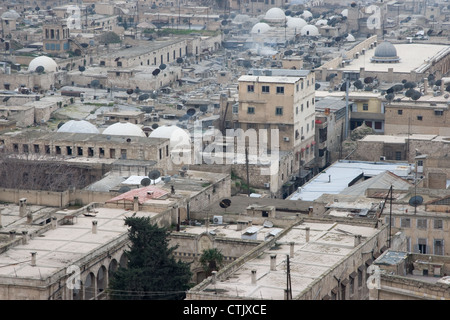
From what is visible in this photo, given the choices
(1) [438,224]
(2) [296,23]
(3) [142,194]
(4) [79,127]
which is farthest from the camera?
(2) [296,23]

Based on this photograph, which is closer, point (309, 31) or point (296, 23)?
point (309, 31)

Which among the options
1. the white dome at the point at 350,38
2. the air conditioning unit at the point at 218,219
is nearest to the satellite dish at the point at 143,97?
the air conditioning unit at the point at 218,219

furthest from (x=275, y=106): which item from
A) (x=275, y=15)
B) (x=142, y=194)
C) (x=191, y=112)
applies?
(x=275, y=15)

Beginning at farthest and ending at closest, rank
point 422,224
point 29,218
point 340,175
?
point 340,175 → point 422,224 → point 29,218

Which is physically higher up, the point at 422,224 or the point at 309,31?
the point at 309,31

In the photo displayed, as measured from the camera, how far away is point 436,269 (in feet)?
134

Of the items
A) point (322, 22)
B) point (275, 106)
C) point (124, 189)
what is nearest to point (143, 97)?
point (275, 106)

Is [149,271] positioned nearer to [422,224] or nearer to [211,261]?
[211,261]

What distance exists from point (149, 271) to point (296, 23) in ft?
311

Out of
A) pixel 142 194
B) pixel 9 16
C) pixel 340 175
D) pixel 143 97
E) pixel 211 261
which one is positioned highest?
pixel 9 16

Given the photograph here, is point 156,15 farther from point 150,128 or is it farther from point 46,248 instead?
point 46,248

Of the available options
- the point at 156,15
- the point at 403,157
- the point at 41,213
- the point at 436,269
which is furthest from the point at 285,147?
the point at 156,15

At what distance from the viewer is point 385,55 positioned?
10194 cm

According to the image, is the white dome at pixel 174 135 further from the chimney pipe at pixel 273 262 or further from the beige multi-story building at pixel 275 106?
the chimney pipe at pixel 273 262
